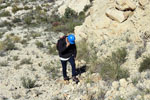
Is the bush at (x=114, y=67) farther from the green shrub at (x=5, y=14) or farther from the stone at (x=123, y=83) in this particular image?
the green shrub at (x=5, y=14)

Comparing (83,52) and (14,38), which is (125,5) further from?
(14,38)

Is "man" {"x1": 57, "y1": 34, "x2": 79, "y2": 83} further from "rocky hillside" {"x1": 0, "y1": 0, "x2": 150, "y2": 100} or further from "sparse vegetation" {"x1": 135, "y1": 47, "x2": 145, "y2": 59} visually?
"sparse vegetation" {"x1": 135, "y1": 47, "x2": 145, "y2": 59}

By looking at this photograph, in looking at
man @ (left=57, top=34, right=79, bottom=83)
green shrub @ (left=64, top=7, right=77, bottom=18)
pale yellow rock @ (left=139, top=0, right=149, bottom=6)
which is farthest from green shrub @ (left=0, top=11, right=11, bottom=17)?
man @ (left=57, top=34, right=79, bottom=83)

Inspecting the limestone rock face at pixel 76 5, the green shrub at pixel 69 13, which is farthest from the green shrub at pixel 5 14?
the green shrub at pixel 69 13

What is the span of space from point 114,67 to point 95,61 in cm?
125

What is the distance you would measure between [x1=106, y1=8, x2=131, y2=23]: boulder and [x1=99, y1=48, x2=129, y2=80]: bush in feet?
5.97

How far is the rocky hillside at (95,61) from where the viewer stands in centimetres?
675

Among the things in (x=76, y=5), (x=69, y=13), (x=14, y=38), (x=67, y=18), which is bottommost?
(x=67, y=18)

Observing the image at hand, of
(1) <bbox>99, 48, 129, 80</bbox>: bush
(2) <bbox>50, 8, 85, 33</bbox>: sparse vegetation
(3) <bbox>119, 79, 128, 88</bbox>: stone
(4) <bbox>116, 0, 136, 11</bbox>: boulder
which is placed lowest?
(2) <bbox>50, 8, 85, 33</bbox>: sparse vegetation

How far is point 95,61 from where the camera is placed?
28.2ft

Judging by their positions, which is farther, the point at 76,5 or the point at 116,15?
the point at 76,5

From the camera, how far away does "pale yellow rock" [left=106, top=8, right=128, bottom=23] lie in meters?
9.49

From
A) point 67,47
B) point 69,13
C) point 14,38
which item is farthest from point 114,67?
point 69,13

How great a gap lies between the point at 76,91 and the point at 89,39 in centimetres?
383
